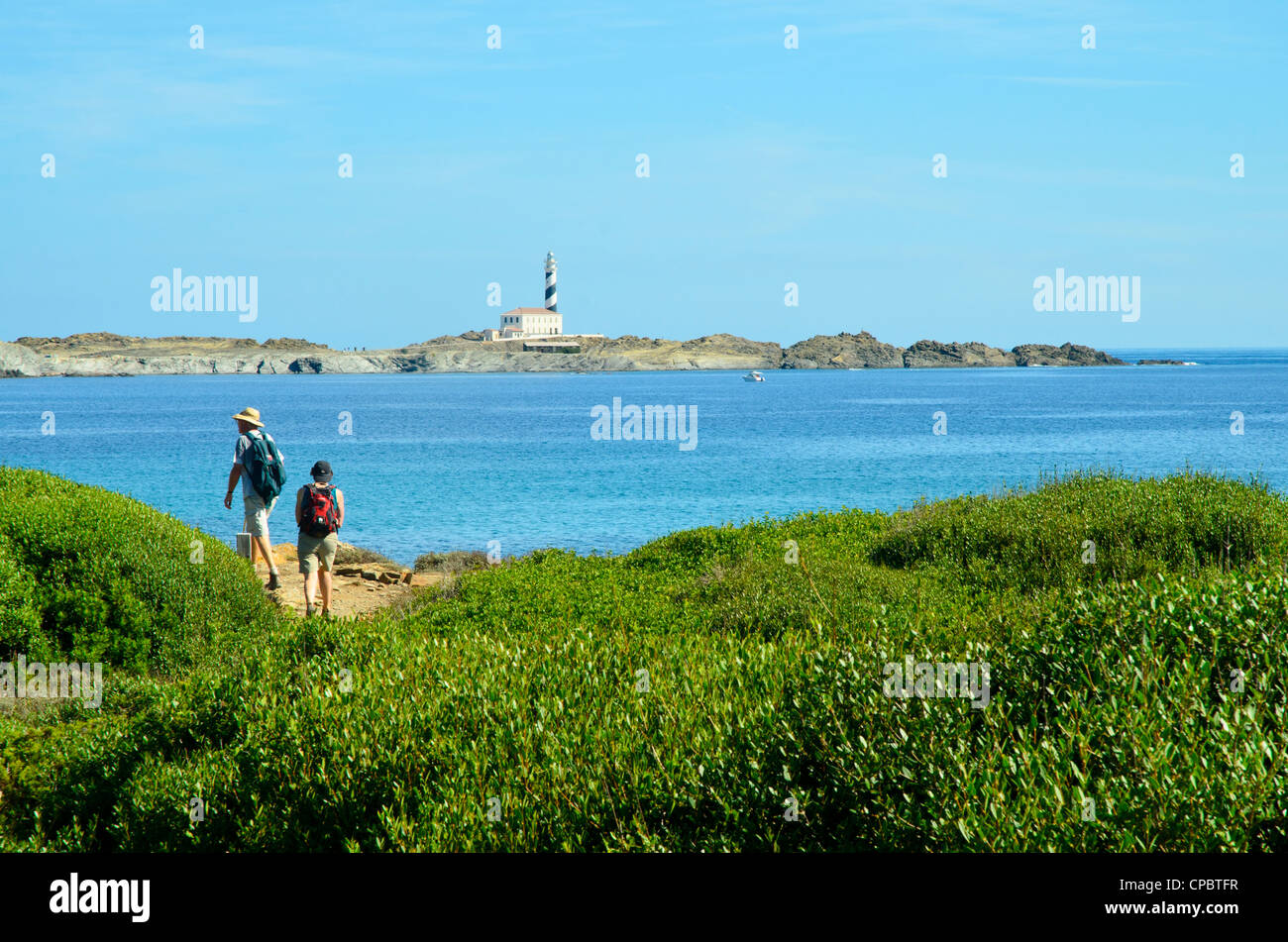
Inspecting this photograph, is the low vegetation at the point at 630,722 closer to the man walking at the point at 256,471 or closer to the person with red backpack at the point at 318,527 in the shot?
the person with red backpack at the point at 318,527

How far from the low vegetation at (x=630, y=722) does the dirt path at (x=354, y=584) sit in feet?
12.6

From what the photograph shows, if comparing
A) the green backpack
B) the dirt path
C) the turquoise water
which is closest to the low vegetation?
the green backpack

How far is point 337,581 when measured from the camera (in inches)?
739

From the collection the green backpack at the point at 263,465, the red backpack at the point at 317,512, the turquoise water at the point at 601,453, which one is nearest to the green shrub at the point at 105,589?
the red backpack at the point at 317,512

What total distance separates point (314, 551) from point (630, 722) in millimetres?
8997

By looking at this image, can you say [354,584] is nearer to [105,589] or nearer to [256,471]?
[256,471]

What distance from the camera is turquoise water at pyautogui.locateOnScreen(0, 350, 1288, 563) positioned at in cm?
3994

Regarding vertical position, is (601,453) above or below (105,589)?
below

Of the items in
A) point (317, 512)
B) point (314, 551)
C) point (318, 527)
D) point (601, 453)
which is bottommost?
point (601, 453)

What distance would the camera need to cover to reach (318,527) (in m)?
14.2

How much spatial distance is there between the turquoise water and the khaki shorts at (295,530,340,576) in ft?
33.5

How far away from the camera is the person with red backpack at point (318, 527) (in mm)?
14172

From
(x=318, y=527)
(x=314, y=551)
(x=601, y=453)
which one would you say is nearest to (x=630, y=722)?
(x=318, y=527)
